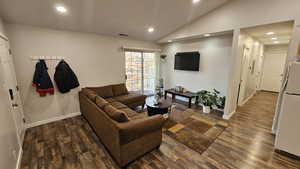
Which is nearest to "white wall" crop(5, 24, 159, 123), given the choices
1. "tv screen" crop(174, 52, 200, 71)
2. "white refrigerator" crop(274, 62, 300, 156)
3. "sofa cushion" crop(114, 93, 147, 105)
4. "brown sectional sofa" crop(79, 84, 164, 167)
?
"sofa cushion" crop(114, 93, 147, 105)

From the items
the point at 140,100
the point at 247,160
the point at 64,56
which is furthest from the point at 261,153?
the point at 64,56

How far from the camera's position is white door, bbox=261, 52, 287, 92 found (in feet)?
19.7

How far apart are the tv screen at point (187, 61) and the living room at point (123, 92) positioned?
0.05 m

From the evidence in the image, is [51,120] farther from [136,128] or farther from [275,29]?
[275,29]

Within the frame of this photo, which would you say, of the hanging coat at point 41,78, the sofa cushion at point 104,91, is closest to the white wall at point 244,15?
the sofa cushion at point 104,91

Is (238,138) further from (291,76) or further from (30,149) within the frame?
(30,149)

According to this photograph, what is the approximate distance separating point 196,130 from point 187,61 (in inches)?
108

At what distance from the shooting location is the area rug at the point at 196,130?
8.05 ft

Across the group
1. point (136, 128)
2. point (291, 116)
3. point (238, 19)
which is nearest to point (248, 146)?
point (291, 116)

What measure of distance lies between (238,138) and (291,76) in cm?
148

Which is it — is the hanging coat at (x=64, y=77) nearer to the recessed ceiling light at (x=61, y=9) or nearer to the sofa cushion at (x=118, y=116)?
the recessed ceiling light at (x=61, y=9)

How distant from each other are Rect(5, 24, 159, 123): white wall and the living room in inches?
0.8

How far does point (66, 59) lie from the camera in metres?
3.41

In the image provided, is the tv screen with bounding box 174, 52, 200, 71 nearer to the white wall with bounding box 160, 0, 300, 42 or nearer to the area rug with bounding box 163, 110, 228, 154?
the white wall with bounding box 160, 0, 300, 42
